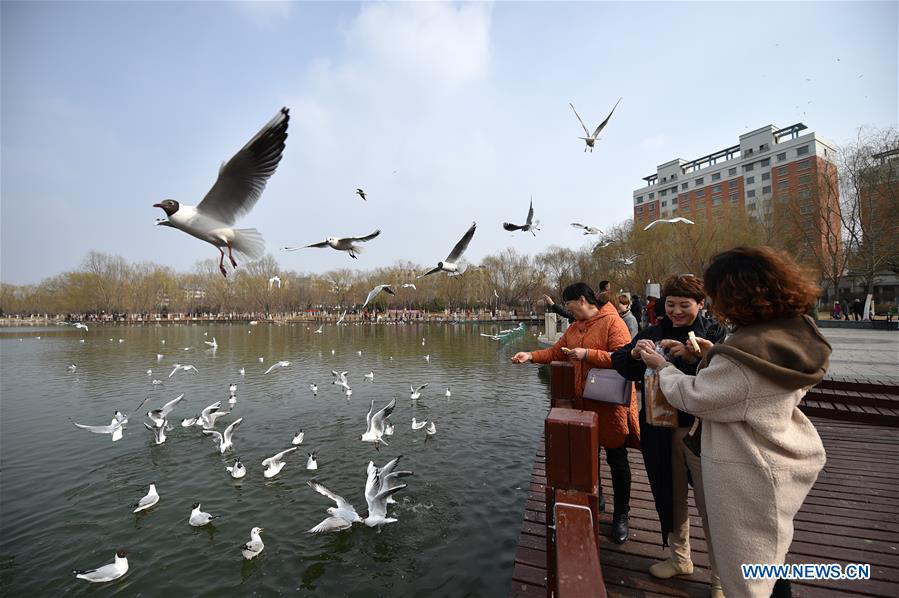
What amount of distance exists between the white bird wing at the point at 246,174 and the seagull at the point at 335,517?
140 inches

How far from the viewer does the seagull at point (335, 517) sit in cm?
526

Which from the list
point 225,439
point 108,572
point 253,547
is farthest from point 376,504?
point 225,439

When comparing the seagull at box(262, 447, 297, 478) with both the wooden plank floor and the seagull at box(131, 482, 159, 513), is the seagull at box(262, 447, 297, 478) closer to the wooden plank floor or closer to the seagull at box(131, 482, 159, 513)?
the seagull at box(131, 482, 159, 513)

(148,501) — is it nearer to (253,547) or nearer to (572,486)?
(253,547)

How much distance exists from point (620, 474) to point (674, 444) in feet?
2.36

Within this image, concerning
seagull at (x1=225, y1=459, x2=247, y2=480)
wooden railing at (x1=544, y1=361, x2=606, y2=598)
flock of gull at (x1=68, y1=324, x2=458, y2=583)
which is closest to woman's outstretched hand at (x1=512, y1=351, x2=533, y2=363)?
wooden railing at (x1=544, y1=361, x2=606, y2=598)

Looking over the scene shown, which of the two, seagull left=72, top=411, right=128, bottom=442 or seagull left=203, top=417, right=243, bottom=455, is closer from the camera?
seagull left=203, top=417, right=243, bottom=455

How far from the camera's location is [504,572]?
465 cm

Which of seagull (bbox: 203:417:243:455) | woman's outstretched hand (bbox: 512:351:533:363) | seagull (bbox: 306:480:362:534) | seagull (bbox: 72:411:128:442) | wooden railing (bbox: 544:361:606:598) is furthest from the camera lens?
seagull (bbox: 72:411:128:442)

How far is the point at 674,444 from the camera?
8.02 ft

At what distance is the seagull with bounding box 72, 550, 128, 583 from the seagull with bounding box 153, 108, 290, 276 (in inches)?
163

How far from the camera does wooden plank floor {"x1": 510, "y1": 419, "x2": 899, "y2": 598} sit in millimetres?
2553

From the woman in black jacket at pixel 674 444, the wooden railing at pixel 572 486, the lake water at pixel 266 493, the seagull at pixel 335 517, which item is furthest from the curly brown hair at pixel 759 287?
the seagull at pixel 335 517

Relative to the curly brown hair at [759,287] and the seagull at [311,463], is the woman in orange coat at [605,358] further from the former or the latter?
the seagull at [311,463]
